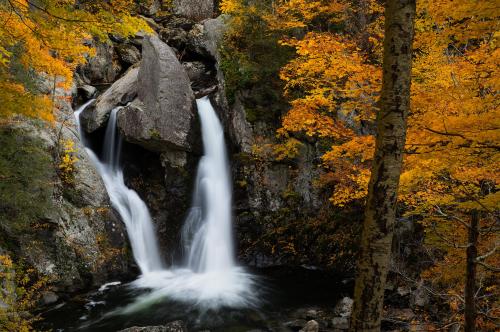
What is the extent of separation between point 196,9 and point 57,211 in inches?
618

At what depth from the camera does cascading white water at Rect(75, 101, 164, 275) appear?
12.8m

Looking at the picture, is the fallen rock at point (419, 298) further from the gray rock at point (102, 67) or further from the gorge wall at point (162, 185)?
the gray rock at point (102, 67)

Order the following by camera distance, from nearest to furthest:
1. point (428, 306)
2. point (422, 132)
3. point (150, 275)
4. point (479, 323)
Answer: point (422, 132) < point (479, 323) < point (428, 306) < point (150, 275)

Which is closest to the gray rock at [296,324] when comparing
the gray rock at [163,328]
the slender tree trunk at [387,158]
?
the gray rock at [163,328]

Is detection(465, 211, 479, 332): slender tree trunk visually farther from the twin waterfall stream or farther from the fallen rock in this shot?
the twin waterfall stream

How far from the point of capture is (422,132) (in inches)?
185

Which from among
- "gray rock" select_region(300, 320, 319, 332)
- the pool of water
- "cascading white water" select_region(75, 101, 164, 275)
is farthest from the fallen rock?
"cascading white water" select_region(75, 101, 164, 275)

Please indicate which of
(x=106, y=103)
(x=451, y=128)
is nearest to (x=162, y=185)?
(x=106, y=103)

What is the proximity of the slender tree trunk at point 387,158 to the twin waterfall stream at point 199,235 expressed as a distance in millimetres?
7796

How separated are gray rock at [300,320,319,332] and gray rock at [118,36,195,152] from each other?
7.89m

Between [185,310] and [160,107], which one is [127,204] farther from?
[185,310]

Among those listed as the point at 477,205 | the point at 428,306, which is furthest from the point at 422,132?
the point at 428,306

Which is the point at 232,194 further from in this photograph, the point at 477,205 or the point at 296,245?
the point at 477,205

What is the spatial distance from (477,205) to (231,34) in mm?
12611
